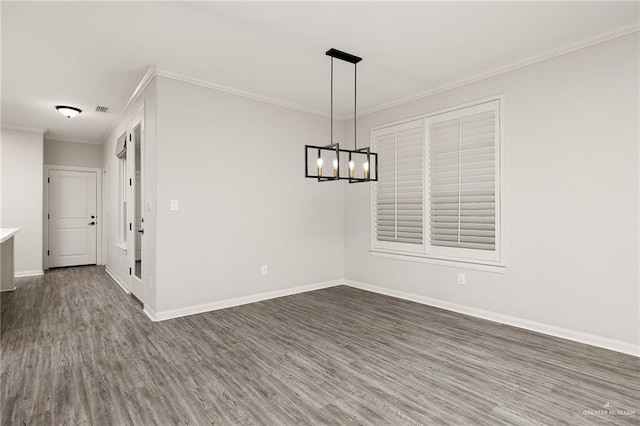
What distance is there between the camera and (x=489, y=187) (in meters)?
3.92

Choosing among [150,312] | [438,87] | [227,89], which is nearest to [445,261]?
[438,87]

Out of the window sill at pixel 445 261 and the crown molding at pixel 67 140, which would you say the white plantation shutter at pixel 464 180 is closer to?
the window sill at pixel 445 261

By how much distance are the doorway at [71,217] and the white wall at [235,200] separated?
5.16 m

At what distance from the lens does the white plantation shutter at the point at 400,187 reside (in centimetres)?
468

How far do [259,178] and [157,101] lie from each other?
153 centimetres

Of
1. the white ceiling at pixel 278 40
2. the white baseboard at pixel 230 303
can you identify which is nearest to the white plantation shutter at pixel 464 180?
the white ceiling at pixel 278 40

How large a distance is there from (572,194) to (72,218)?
8.97 m

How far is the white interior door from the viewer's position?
750 centimetres

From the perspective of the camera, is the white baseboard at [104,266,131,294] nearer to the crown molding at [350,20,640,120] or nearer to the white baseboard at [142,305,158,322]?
the white baseboard at [142,305,158,322]

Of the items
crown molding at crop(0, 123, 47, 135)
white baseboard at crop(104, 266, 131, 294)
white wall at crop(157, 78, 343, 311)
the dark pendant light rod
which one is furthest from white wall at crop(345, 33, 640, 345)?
crown molding at crop(0, 123, 47, 135)

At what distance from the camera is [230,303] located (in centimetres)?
444

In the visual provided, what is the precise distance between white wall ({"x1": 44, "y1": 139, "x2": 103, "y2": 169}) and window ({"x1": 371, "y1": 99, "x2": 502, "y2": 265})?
645 centimetres

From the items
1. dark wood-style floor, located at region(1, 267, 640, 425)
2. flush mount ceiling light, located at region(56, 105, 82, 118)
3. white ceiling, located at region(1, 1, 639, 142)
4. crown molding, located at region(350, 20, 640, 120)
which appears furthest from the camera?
flush mount ceiling light, located at region(56, 105, 82, 118)

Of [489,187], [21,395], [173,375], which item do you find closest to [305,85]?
[489,187]
